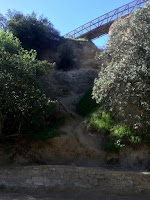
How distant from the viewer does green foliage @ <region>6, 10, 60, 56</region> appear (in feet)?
60.0

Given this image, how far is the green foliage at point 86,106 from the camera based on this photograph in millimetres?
12688

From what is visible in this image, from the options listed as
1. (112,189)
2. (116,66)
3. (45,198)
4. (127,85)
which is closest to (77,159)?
(112,189)

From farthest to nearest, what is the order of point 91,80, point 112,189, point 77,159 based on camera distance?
point 91,80 → point 77,159 → point 112,189

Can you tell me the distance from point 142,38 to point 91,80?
7354 millimetres

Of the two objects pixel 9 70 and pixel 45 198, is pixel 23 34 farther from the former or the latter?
pixel 45 198

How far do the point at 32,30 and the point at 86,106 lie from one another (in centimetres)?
941

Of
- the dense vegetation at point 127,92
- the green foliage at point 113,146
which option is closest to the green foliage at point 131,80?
the dense vegetation at point 127,92

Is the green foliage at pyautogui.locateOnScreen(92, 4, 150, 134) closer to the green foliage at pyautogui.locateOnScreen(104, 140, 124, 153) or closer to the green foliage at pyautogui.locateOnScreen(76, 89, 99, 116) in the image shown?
the green foliage at pyautogui.locateOnScreen(104, 140, 124, 153)

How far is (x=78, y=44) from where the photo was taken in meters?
20.9

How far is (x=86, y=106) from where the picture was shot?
43.3 ft

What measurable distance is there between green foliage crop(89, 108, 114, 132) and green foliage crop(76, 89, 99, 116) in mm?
1298

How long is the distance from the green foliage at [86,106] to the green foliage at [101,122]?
1298 mm

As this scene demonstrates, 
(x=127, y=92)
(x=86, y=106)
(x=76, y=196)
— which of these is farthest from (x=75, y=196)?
(x=86, y=106)

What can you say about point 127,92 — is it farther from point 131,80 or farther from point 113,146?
point 113,146
